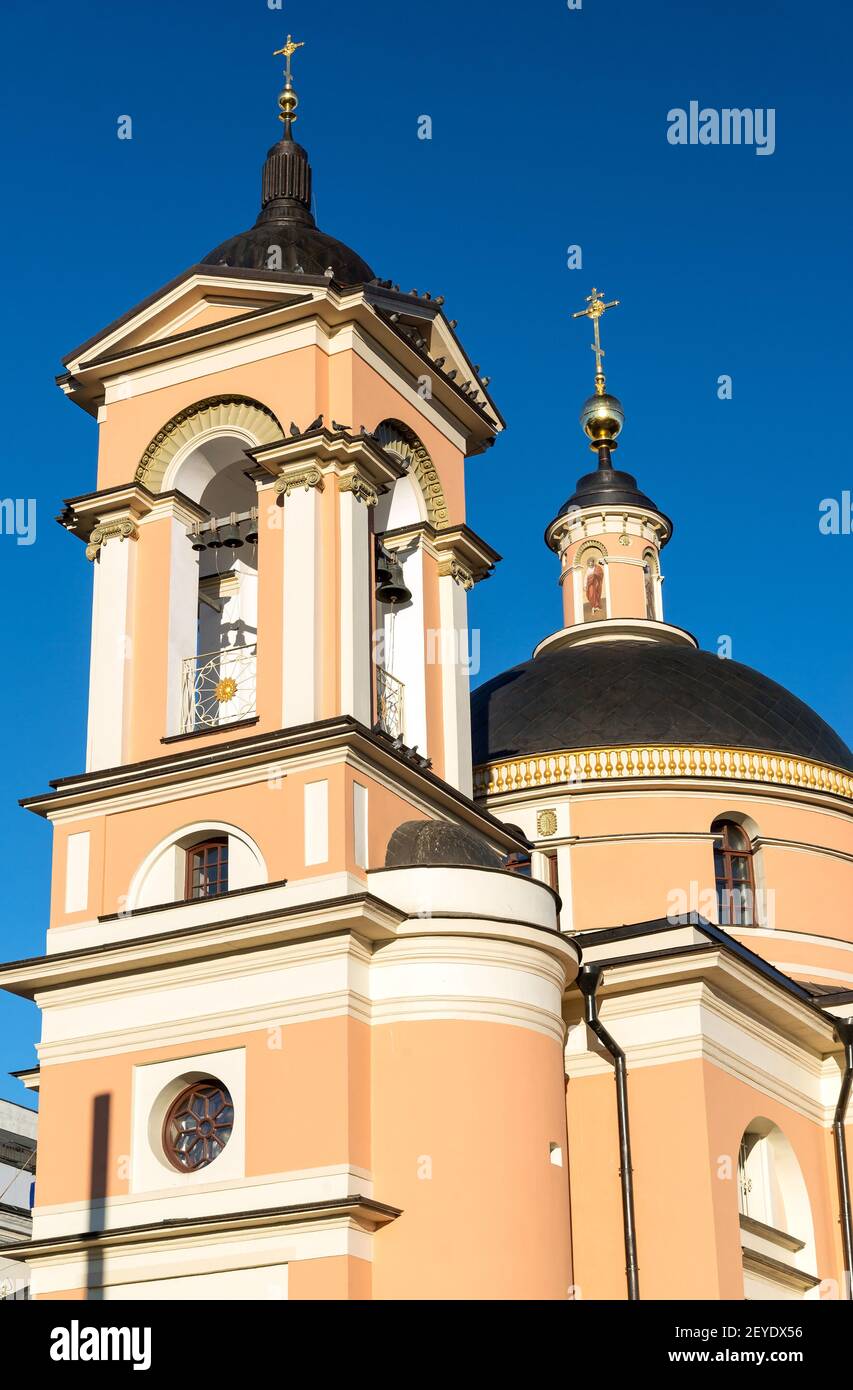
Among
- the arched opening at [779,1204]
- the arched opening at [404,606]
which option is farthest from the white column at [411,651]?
the arched opening at [779,1204]

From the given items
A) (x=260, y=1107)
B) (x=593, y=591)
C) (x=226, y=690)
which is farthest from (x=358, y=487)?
(x=593, y=591)

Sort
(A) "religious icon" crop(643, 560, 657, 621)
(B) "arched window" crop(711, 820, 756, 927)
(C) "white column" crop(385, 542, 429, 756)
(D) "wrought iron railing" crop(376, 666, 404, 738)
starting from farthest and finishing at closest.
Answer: (A) "religious icon" crop(643, 560, 657, 621) → (B) "arched window" crop(711, 820, 756, 927) → (C) "white column" crop(385, 542, 429, 756) → (D) "wrought iron railing" crop(376, 666, 404, 738)

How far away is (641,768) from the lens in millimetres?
23484

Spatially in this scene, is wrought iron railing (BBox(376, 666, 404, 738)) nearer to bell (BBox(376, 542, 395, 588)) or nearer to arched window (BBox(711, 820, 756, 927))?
bell (BBox(376, 542, 395, 588))

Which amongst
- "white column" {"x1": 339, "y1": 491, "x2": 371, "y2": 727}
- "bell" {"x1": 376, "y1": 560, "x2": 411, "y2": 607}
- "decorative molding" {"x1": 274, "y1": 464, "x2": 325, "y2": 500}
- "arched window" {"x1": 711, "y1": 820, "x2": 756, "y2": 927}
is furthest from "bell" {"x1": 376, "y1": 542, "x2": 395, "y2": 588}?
"arched window" {"x1": 711, "y1": 820, "x2": 756, "y2": 927}

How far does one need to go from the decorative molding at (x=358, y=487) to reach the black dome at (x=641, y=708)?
592 cm

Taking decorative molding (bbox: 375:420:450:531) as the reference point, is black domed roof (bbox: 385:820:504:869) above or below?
below

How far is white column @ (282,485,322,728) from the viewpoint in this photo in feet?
58.3

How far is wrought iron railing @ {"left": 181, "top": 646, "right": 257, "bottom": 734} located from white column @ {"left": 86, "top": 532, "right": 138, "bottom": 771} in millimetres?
561

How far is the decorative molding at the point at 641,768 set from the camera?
77.0ft

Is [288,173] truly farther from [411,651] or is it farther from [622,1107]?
[622,1107]

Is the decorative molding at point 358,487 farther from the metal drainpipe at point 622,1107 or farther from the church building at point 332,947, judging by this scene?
the metal drainpipe at point 622,1107

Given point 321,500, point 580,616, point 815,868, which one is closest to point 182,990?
point 321,500

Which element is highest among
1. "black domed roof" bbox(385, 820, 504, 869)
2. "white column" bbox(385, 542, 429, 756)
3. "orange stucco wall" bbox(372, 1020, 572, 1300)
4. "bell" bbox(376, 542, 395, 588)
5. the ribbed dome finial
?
the ribbed dome finial
